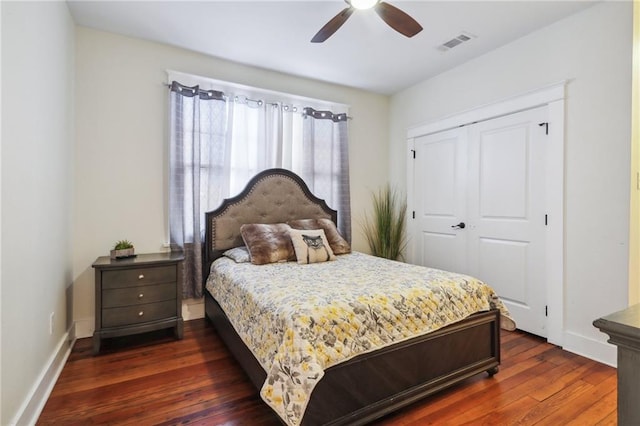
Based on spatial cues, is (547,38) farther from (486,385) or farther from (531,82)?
(486,385)

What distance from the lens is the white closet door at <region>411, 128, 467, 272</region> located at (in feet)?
11.6

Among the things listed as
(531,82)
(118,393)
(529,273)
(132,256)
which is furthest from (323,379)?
(531,82)

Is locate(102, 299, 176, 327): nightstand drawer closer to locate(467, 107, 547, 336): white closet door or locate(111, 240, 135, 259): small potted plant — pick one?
locate(111, 240, 135, 259): small potted plant

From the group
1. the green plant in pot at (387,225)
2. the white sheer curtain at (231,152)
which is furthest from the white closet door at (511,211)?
the white sheer curtain at (231,152)

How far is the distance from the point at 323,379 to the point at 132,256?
2.13 meters

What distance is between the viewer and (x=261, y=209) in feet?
11.2

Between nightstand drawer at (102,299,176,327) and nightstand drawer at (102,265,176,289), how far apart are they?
0.19 m

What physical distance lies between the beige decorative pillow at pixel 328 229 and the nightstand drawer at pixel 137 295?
1.32 m

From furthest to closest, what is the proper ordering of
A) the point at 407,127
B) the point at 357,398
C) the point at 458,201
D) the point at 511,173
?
the point at 407,127 → the point at 458,201 → the point at 511,173 → the point at 357,398

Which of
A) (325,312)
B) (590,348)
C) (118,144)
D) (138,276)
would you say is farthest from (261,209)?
(590,348)

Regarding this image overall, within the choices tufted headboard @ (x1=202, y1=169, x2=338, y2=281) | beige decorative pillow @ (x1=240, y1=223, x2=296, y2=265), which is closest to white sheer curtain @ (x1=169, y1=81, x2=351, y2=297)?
tufted headboard @ (x1=202, y1=169, x2=338, y2=281)

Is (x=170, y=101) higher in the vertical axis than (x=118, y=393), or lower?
higher

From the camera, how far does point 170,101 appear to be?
3.04 metres

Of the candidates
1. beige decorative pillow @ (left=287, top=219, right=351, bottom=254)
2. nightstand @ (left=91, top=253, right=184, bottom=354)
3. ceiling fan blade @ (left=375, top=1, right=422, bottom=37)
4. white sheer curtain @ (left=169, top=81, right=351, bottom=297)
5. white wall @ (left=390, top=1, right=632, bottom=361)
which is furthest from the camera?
Result: beige decorative pillow @ (left=287, top=219, right=351, bottom=254)
